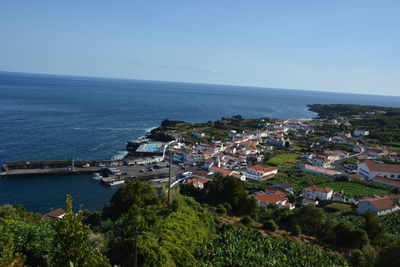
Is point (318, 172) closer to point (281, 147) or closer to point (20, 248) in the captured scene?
point (281, 147)

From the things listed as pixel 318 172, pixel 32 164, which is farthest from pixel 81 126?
pixel 318 172

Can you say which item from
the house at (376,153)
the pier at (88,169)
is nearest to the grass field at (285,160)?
the house at (376,153)

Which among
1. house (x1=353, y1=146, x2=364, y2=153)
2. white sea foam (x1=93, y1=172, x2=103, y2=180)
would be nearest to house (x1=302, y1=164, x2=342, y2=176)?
house (x1=353, y1=146, x2=364, y2=153)

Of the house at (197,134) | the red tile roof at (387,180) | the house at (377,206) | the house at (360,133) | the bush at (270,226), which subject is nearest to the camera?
the bush at (270,226)

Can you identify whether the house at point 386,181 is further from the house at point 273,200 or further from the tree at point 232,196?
the tree at point 232,196

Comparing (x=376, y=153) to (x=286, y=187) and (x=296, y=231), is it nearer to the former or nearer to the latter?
(x=286, y=187)

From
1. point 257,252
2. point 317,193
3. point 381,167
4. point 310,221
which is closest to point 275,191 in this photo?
point 317,193

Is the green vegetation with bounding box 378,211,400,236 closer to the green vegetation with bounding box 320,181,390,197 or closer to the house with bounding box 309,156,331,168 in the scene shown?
the green vegetation with bounding box 320,181,390,197
